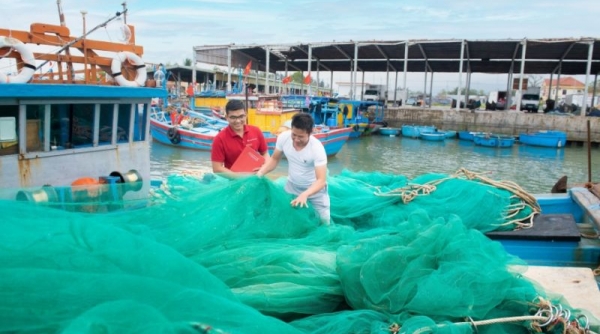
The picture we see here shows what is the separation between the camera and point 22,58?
15.9 feet

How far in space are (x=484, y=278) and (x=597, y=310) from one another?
1034 mm

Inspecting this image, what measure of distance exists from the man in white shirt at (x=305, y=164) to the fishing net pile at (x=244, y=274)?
168 millimetres

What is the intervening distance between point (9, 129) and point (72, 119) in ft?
2.47

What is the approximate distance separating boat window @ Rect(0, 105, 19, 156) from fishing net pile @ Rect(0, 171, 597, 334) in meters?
2.12

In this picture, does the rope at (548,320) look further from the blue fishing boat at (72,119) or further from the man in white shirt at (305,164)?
the blue fishing boat at (72,119)

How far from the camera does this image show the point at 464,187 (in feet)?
16.8

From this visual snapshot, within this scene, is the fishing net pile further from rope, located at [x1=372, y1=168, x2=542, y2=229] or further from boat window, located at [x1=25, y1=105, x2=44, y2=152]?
boat window, located at [x1=25, y1=105, x2=44, y2=152]

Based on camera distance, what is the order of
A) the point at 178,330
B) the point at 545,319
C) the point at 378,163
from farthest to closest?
the point at 378,163, the point at 545,319, the point at 178,330

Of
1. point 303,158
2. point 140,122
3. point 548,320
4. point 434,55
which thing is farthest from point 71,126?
point 434,55

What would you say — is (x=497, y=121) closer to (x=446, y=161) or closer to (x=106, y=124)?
(x=446, y=161)

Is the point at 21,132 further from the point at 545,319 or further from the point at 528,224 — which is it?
the point at 528,224

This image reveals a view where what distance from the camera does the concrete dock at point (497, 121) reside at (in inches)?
1155

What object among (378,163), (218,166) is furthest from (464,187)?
(378,163)

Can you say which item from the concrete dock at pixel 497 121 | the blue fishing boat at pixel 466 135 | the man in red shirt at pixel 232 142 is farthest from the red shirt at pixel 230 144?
the concrete dock at pixel 497 121
